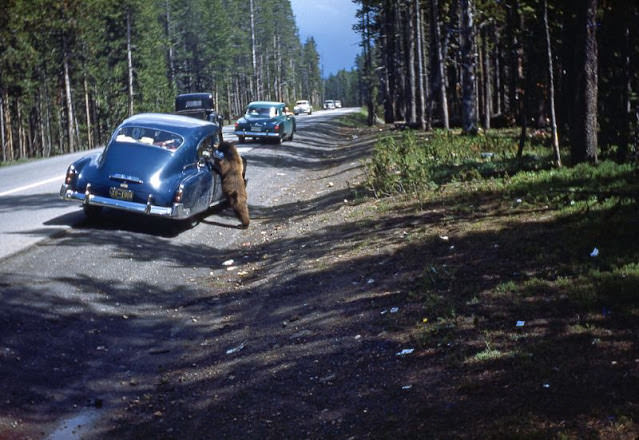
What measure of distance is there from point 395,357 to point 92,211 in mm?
Answer: 8803

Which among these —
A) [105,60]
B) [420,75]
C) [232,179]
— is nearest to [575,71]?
[232,179]

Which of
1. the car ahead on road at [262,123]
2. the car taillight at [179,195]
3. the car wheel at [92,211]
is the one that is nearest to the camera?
the car taillight at [179,195]

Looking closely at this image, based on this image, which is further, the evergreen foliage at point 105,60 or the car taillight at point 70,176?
the evergreen foliage at point 105,60

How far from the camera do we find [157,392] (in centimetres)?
712

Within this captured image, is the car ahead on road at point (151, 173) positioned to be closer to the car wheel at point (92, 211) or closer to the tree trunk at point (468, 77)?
the car wheel at point (92, 211)

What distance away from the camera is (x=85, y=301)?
9734 millimetres

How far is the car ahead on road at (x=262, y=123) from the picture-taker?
34.9m

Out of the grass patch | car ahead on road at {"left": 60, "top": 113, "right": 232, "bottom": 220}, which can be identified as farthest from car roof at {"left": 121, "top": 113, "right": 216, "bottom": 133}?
the grass patch

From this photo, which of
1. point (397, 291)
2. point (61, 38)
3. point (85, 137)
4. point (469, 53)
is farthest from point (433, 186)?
point (85, 137)

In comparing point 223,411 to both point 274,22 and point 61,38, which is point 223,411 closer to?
point 61,38

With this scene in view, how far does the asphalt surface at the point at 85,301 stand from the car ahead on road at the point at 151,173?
539 millimetres

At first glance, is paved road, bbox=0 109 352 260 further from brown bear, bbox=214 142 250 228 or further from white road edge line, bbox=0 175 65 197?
brown bear, bbox=214 142 250 228

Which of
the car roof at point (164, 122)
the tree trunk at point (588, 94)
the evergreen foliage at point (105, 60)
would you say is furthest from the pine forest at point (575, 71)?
the evergreen foliage at point (105, 60)

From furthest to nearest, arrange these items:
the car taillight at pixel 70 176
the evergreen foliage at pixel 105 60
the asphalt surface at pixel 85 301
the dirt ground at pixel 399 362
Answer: the evergreen foliage at pixel 105 60 < the car taillight at pixel 70 176 < the asphalt surface at pixel 85 301 < the dirt ground at pixel 399 362
